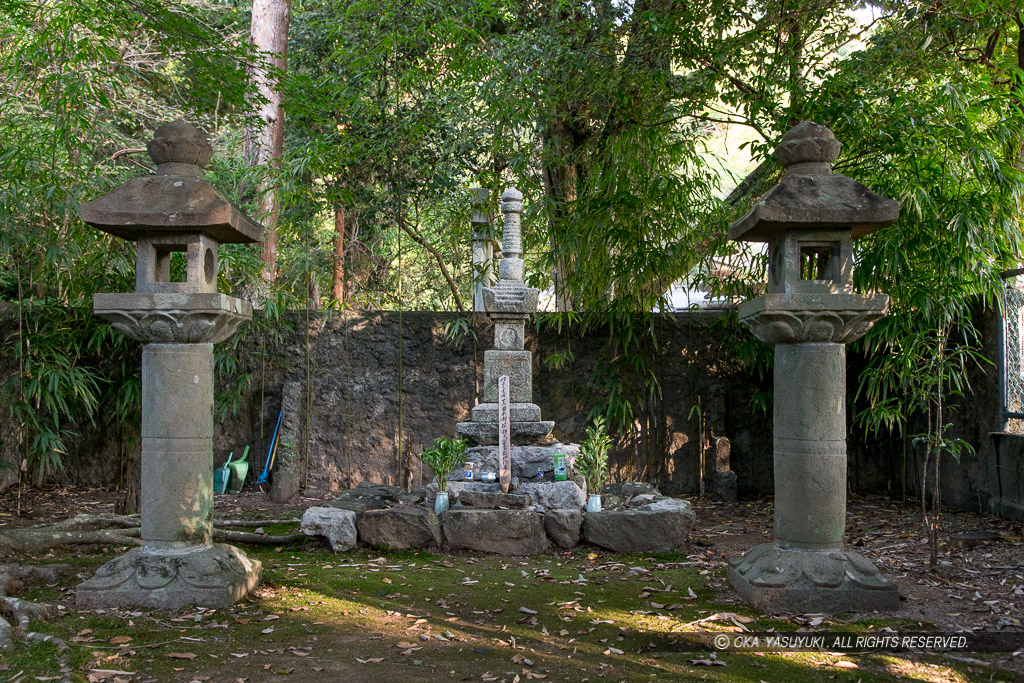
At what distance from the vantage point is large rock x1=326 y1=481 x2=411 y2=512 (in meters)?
5.82

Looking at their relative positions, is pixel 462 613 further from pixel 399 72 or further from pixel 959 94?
pixel 399 72

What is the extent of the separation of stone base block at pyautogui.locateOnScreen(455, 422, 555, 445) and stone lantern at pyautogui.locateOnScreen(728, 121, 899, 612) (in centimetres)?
219

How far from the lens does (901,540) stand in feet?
18.5

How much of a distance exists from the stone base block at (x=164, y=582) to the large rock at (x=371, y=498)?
159 cm

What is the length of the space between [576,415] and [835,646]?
4642 mm

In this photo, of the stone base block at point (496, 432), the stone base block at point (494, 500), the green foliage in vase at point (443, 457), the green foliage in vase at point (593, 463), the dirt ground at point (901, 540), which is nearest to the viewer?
the dirt ground at point (901, 540)

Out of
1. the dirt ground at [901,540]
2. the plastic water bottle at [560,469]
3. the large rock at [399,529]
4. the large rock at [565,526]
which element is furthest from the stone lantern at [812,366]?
the large rock at [399,529]

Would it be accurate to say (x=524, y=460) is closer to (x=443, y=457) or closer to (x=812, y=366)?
(x=443, y=457)

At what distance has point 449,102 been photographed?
8883 millimetres

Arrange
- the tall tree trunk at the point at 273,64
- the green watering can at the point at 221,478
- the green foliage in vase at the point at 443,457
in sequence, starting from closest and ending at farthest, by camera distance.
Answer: the green foliage in vase at the point at 443,457, the green watering can at the point at 221,478, the tall tree trunk at the point at 273,64

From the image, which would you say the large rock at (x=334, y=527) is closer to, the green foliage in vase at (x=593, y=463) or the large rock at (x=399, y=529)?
the large rock at (x=399, y=529)

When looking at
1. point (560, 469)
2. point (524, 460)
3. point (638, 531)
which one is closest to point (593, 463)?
point (560, 469)

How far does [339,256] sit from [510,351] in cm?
436

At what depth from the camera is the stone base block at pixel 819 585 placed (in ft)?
12.9
